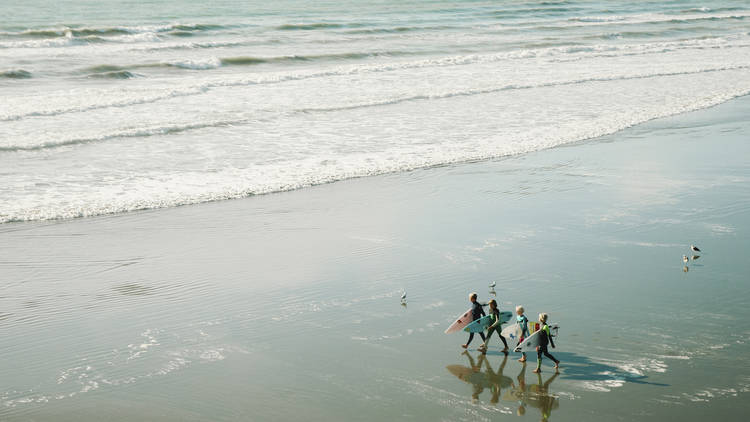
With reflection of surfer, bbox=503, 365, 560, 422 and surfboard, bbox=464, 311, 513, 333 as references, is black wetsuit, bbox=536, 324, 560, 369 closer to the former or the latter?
reflection of surfer, bbox=503, 365, 560, 422

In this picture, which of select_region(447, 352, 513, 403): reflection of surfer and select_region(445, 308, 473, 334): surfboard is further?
select_region(445, 308, 473, 334): surfboard

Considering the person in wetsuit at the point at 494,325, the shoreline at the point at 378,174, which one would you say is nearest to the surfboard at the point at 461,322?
the person in wetsuit at the point at 494,325

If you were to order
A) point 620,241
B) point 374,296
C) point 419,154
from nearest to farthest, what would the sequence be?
point 374,296, point 620,241, point 419,154

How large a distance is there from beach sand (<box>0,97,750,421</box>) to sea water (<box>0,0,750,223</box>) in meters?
2.75

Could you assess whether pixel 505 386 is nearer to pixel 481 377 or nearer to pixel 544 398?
pixel 481 377

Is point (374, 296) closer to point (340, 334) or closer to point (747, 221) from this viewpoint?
point (340, 334)

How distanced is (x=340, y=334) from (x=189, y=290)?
8.49 feet

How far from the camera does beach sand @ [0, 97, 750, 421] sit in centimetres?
775

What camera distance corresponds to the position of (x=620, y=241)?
40.3 ft

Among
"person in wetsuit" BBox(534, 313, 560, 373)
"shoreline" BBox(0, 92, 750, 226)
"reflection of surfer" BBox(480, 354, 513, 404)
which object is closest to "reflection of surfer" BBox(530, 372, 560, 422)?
"person in wetsuit" BBox(534, 313, 560, 373)

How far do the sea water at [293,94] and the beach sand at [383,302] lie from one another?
2.75 m

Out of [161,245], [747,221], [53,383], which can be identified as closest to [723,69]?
[747,221]

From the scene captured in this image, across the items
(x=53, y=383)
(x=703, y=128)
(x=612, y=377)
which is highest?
(x=703, y=128)

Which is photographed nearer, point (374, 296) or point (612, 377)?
point (612, 377)
